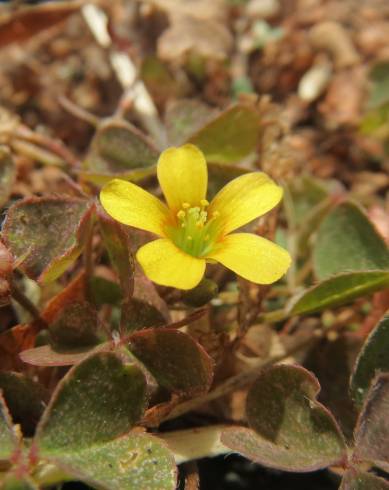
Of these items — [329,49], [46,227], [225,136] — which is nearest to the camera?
[46,227]

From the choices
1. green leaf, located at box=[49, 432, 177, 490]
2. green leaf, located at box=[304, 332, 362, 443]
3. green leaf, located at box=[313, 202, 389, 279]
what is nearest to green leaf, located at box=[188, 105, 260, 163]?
green leaf, located at box=[313, 202, 389, 279]

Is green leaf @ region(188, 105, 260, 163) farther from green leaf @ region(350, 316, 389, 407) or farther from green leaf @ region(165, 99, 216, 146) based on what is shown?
green leaf @ region(350, 316, 389, 407)

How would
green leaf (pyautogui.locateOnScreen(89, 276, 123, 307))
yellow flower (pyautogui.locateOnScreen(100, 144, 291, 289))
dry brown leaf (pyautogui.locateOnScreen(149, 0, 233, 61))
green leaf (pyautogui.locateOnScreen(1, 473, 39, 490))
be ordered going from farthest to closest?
dry brown leaf (pyautogui.locateOnScreen(149, 0, 233, 61))
green leaf (pyautogui.locateOnScreen(89, 276, 123, 307))
yellow flower (pyautogui.locateOnScreen(100, 144, 291, 289))
green leaf (pyautogui.locateOnScreen(1, 473, 39, 490))

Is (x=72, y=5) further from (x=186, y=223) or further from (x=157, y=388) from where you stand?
(x=157, y=388)

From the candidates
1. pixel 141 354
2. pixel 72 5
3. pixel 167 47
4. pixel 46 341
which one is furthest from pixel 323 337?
pixel 72 5

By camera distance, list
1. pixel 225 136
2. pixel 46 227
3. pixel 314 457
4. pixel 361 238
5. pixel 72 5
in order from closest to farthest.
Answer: pixel 314 457 < pixel 46 227 < pixel 361 238 < pixel 225 136 < pixel 72 5

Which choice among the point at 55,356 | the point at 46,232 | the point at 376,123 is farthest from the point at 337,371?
the point at 376,123

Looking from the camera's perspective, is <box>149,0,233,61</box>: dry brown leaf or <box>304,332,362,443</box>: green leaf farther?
<box>149,0,233,61</box>: dry brown leaf
